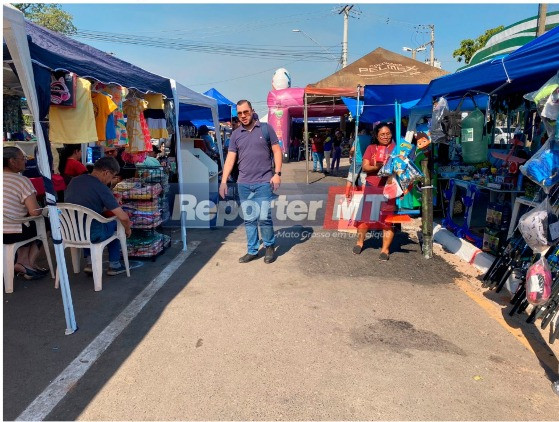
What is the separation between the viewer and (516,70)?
13.1 ft

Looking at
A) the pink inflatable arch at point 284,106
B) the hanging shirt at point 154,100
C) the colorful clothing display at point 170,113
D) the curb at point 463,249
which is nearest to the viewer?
the curb at point 463,249

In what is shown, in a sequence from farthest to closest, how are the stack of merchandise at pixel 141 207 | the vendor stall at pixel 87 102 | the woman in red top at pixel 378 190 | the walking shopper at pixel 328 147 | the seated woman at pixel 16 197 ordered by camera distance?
the walking shopper at pixel 328 147 → the woman in red top at pixel 378 190 → the stack of merchandise at pixel 141 207 → the seated woman at pixel 16 197 → the vendor stall at pixel 87 102

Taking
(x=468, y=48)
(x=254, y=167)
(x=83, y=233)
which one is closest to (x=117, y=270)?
(x=83, y=233)

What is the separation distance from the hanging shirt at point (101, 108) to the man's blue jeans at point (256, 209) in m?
1.79

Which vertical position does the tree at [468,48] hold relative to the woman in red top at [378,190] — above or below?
above

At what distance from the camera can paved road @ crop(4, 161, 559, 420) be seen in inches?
100

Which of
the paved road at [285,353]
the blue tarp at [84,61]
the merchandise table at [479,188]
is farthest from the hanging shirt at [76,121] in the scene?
the merchandise table at [479,188]

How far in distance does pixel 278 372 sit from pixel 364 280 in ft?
7.21

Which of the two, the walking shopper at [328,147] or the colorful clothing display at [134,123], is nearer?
the colorful clothing display at [134,123]

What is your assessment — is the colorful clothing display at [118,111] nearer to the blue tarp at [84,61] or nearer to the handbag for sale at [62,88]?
the blue tarp at [84,61]

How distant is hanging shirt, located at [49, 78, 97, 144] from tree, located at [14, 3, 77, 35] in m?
25.8

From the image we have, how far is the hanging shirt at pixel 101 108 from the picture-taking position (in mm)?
4734

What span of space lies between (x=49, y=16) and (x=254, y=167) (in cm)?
2687

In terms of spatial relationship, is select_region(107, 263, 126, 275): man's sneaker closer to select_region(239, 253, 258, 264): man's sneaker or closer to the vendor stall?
the vendor stall
